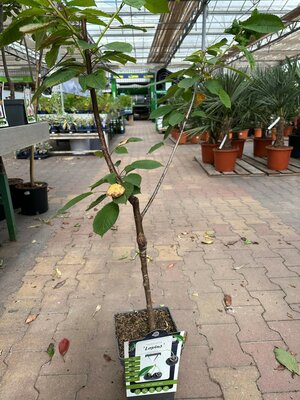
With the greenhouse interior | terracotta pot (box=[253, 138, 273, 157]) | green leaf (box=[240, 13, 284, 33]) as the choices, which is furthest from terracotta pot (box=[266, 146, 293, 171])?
green leaf (box=[240, 13, 284, 33])

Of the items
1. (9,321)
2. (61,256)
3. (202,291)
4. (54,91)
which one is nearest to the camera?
(9,321)

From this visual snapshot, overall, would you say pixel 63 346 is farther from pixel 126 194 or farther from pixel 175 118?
pixel 175 118

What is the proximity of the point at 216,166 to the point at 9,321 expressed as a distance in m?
4.27

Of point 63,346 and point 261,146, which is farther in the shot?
point 261,146

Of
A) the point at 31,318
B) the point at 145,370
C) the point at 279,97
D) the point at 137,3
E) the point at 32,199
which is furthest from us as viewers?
the point at 279,97

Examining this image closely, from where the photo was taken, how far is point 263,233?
2998mm

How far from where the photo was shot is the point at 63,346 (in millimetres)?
1650

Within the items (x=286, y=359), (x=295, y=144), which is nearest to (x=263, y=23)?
(x=286, y=359)

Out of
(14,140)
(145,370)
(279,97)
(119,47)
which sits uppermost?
(119,47)

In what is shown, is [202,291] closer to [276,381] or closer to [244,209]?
[276,381]

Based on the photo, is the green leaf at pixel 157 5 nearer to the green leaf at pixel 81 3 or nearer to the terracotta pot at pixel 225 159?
the green leaf at pixel 81 3

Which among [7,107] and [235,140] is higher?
[7,107]

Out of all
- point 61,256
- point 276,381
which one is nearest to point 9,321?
point 61,256

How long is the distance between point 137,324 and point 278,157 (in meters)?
4.62
